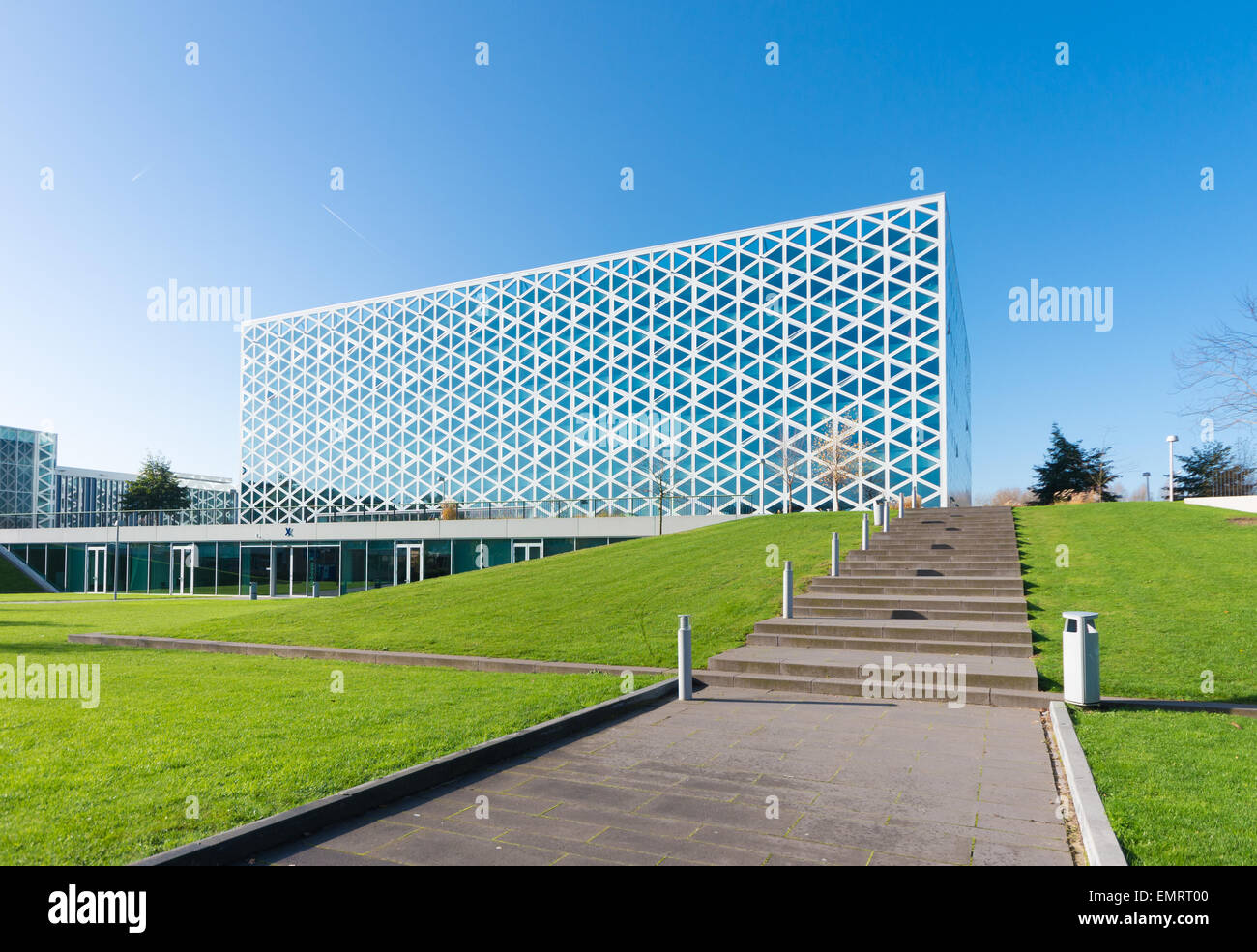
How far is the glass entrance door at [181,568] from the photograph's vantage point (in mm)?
45969

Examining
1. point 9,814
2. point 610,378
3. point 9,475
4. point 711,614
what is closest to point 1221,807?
point 9,814

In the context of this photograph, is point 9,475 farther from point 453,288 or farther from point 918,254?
point 918,254

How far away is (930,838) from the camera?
491cm

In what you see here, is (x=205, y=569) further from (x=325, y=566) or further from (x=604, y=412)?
(x=604, y=412)

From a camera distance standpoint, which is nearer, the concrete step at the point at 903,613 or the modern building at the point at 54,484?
the concrete step at the point at 903,613

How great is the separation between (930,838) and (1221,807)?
7.14 feet

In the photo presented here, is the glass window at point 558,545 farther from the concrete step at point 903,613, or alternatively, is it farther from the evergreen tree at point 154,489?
the evergreen tree at point 154,489

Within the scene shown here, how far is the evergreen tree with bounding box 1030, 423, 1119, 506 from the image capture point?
58969 millimetres

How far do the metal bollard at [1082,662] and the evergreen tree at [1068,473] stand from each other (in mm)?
56287

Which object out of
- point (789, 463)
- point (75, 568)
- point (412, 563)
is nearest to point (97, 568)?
point (75, 568)

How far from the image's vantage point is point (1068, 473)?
6053 centimetres

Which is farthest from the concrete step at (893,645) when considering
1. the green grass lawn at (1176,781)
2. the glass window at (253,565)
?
the glass window at (253,565)

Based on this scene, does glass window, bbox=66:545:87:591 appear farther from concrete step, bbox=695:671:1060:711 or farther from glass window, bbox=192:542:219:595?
concrete step, bbox=695:671:1060:711

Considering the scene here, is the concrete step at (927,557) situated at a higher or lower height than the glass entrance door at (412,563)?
higher
